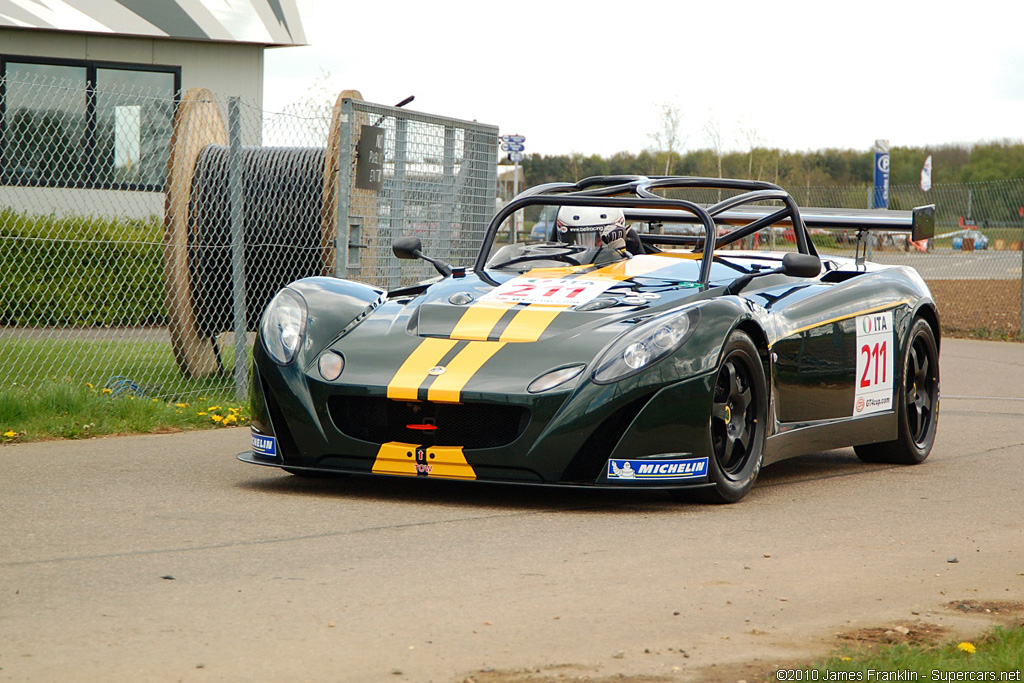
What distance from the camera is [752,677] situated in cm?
337

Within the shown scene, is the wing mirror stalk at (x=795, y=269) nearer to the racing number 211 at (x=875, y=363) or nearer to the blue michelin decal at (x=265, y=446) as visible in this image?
the racing number 211 at (x=875, y=363)

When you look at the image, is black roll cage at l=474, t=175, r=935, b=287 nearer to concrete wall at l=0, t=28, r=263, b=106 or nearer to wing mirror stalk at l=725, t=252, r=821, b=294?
wing mirror stalk at l=725, t=252, r=821, b=294

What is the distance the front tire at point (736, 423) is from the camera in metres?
5.79

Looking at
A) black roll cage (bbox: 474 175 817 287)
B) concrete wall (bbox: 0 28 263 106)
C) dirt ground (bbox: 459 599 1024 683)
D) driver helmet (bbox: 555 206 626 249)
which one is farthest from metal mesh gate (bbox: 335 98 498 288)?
concrete wall (bbox: 0 28 263 106)

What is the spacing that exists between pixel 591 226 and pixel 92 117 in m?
13.0

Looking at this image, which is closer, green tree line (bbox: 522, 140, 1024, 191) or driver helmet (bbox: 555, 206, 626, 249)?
driver helmet (bbox: 555, 206, 626, 249)

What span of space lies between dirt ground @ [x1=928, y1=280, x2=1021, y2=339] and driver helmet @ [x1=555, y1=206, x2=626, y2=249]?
12.1 meters

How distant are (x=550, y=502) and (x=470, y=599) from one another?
5.77 ft

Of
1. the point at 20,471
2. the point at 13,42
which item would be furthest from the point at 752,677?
the point at 13,42


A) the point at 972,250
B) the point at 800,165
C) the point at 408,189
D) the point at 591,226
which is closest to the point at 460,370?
the point at 591,226

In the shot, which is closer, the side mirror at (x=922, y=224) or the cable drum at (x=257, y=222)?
the side mirror at (x=922, y=224)

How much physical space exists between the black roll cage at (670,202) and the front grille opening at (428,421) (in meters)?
1.30

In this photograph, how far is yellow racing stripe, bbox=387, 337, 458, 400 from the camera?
18.2 ft

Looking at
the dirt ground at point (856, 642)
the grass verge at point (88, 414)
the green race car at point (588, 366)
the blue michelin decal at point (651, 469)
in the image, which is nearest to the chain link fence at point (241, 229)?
the grass verge at point (88, 414)
